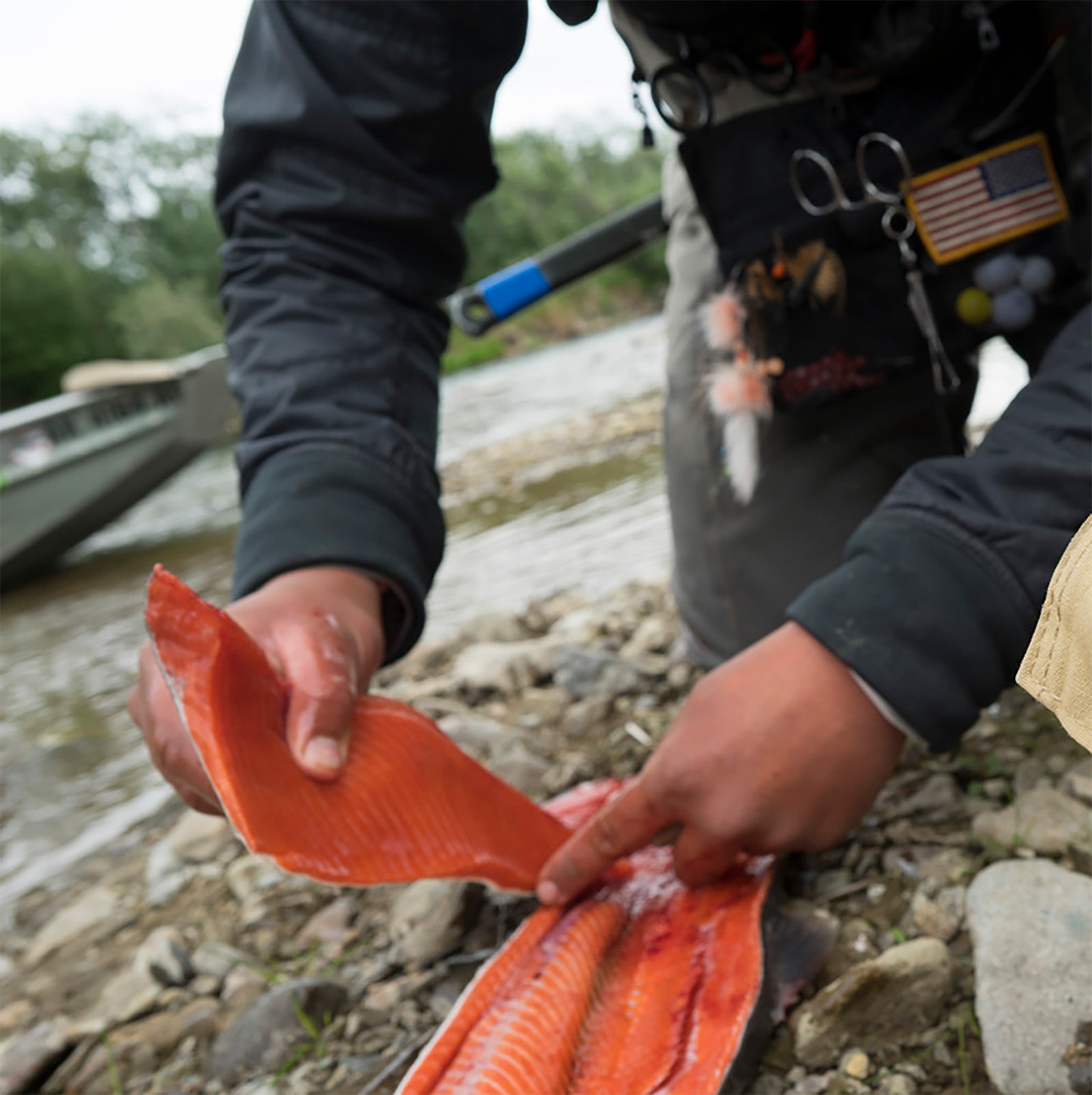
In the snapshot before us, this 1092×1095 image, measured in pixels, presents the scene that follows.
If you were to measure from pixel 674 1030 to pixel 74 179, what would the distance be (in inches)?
2189

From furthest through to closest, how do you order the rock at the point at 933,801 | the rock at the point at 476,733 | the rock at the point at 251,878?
the rock at the point at 476,733, the rock at the point at 251,878, the rock at the point at 933,801

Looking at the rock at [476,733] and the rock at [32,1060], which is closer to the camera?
the rock at [32,1060]

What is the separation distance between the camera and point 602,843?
136 cm

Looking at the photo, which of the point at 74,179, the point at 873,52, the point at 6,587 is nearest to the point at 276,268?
the point at 873,52

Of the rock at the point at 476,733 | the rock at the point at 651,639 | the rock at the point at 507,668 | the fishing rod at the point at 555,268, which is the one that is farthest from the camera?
the rock at the point at 507,668

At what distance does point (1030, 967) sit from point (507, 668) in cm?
196

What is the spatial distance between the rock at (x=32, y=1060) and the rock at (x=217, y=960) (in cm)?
23

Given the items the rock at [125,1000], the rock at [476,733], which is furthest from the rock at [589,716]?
the rock at [125,1000]

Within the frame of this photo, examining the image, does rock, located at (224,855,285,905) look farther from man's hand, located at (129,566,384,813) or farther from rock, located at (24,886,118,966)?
man's hand, located at (129,566,384,813)

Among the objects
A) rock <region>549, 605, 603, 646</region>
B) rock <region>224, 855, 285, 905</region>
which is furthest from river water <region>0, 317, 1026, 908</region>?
rock <region>224, 855, 285, 905</region>

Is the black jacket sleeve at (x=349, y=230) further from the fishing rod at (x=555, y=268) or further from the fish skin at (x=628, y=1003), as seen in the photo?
the fish skin at (x=628, y=1003)

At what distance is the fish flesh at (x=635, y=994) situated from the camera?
42.5 inches

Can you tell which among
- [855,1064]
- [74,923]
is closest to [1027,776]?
[855,1064]

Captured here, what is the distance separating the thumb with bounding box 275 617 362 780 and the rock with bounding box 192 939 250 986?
707 mm
